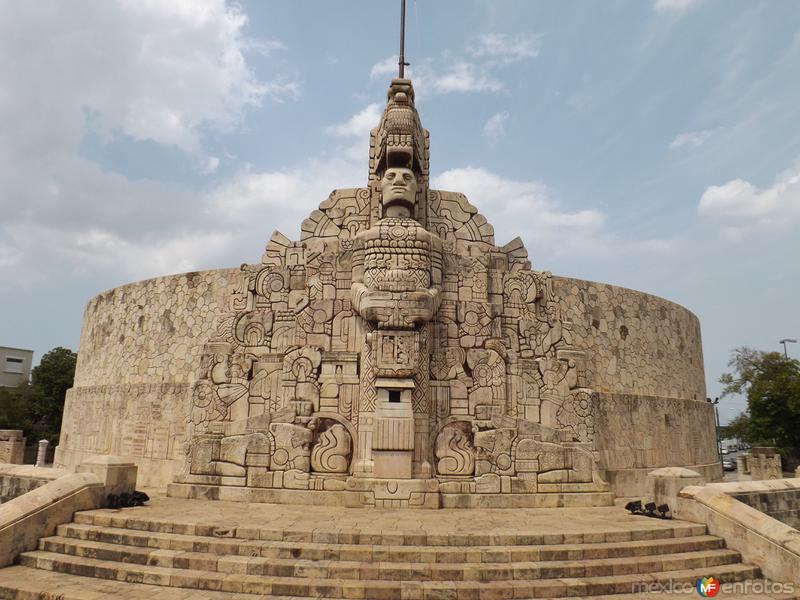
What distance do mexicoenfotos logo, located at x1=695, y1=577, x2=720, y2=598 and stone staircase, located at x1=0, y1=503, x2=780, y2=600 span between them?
0.35 feet

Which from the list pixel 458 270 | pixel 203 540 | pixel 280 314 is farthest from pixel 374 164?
pixel 203 540

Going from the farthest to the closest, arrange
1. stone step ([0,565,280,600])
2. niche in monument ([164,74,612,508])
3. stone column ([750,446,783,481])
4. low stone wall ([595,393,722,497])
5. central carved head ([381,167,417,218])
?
1. stone column ([750,446,783,481])
2. low stone wall ([595,393,722,497])
3. central carved head ([381,167,417,218])
4. niche in monument ([164,74,612,508])
5. stone step ([0,565,280,600])

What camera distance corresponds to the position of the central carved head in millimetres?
9766

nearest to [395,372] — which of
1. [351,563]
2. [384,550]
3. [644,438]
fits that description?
[384,550]

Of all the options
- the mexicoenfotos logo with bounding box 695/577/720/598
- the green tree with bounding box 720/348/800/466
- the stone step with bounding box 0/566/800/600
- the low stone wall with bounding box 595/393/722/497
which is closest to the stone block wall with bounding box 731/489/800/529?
the mexicoenfotos logo with bounding box 695/577/720/598

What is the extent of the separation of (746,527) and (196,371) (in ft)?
35.3

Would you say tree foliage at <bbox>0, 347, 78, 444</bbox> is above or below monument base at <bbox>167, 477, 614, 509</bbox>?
above

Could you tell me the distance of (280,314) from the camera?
9.67 metres

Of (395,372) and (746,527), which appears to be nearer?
(746,527)

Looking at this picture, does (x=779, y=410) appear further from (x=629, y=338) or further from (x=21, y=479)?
(x=21, y=479)

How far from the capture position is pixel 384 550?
19.3 ft

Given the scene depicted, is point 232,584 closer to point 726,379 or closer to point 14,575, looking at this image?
point 14,575

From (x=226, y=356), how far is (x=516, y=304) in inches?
213

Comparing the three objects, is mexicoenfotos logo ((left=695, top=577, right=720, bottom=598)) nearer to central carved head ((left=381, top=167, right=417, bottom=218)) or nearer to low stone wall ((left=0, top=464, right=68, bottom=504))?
central carved head ((left=381, top=167, right=417, bottom=218))
